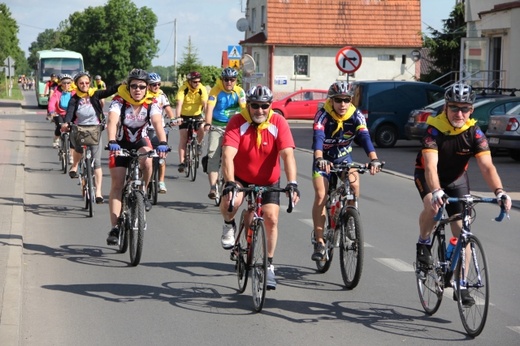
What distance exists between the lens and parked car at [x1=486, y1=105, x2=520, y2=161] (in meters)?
22.1

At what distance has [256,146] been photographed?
8.31m

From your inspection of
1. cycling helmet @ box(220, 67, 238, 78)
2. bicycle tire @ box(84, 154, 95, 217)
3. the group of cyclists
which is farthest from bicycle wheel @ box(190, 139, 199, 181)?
the group of cyclists

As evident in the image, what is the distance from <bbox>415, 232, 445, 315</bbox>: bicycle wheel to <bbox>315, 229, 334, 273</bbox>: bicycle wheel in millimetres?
1418

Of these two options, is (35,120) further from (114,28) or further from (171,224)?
(114,28)

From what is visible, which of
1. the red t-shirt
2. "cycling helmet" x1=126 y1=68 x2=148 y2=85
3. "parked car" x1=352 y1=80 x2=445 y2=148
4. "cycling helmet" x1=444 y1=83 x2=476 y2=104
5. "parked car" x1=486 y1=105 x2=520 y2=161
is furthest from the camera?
"parked car" x1=352 y1=80 x2=445 y2=148

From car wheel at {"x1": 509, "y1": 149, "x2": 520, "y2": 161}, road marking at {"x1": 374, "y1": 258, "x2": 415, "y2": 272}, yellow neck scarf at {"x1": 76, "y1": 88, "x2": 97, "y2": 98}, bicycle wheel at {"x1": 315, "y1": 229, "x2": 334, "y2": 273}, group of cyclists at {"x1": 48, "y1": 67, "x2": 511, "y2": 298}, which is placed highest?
yellow neck scarf at {"x1": 76, "y1": 88, "x2": 97, "y2": 98}

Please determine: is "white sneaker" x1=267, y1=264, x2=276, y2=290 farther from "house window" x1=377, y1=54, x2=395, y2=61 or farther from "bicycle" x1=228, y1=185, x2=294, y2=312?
"house window" x1=377, y1=54, x2=395, y2=61

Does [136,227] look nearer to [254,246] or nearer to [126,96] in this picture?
[126,96]

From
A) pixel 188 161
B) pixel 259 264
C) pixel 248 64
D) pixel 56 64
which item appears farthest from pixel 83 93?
pixel 56 64

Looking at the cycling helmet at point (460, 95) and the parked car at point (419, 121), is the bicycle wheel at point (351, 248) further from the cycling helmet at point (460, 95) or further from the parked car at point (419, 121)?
the parked car at point (419, 121)

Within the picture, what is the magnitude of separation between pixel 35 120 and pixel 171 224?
99.6 ft

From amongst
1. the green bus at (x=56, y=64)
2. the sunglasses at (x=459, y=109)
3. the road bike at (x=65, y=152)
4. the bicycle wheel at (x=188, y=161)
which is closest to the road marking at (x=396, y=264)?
the sunglasses at (x=459, y=109)

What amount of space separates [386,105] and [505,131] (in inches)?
251

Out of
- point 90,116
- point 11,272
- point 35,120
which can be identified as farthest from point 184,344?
point 35,120
